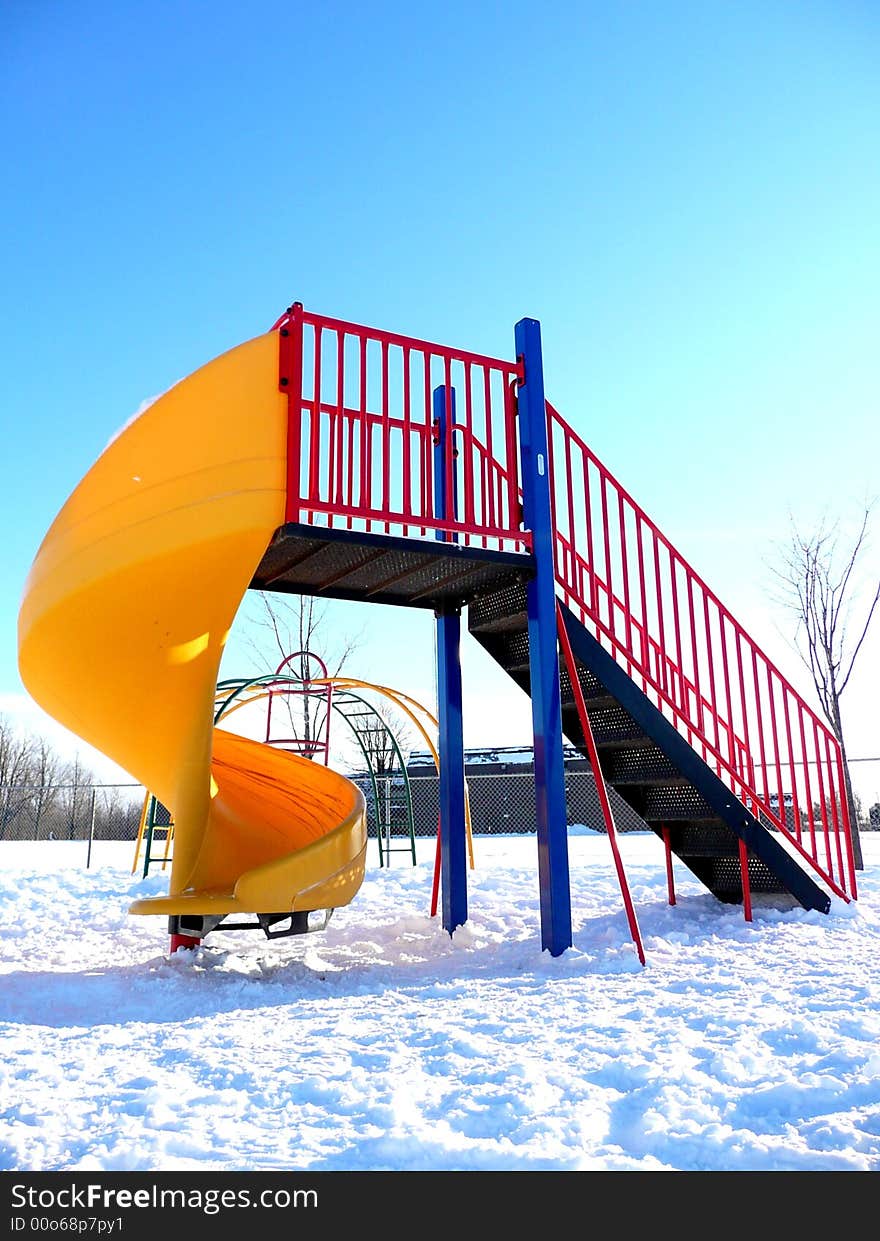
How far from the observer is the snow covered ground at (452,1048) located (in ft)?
9.25

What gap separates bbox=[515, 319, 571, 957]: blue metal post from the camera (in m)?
6.55

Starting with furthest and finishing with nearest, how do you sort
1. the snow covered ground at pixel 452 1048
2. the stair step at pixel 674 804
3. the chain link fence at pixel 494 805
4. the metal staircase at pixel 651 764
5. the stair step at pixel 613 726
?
the chain link fence at pixel 494 805 < the stair step at pixel 674 804 < the stair step at pixel 613 726 < the metal staircase at pixel 651 764 < the snow covered ground at pixel 452 1048

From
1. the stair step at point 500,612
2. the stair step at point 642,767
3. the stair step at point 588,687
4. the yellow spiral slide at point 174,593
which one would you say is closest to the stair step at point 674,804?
the stair step at point 642,767

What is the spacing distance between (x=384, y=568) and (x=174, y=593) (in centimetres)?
167

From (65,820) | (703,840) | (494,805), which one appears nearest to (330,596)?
(703,840)

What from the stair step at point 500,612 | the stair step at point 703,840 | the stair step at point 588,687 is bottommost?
the stair step at point 703,840

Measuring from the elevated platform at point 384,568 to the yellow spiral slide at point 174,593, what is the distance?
482 mm

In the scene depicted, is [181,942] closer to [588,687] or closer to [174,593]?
[174,593]

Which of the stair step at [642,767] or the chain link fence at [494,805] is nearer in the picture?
the stair step at [642,767]

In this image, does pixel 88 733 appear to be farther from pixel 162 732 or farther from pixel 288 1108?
pixel 288 1108

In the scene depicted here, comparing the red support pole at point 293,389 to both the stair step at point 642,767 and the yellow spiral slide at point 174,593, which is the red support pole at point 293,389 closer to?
the yellow spiral slide at point 174,593

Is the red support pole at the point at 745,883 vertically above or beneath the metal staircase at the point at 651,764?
beneath
